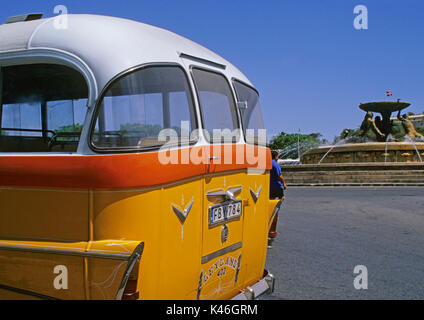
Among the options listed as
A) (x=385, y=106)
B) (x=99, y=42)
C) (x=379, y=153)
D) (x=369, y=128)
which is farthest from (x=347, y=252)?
(x=385, y=106)

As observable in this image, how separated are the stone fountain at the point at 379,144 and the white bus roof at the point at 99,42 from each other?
2570 centimetres

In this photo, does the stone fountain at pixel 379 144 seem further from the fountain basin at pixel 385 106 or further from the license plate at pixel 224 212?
the license plate at pixel 224 212

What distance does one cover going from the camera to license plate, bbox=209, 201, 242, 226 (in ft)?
12.2

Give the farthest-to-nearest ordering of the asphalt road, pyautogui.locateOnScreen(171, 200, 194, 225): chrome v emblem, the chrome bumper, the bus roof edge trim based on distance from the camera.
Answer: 1. the asphalt road
2. the chrome bumper
3. the bus roof edge trim
4. pyautogui.locateOnScreen(171, 200, 194, 225): chrome v emblem

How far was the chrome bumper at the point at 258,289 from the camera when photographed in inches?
164

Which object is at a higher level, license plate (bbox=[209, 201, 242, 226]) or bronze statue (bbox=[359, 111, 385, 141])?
bronze statue (bbox=[359, 111, 385, 141])

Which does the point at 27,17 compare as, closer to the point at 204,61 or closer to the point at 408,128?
the point at 204,61

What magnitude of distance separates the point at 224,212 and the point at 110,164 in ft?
4.27

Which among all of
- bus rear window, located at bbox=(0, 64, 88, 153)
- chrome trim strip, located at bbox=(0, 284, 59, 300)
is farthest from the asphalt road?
bus rear window, located at bbox=(0, 64, 88, 153)

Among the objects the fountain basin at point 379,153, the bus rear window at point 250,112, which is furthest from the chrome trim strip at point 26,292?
Answer: the fountain basin at point 379,153

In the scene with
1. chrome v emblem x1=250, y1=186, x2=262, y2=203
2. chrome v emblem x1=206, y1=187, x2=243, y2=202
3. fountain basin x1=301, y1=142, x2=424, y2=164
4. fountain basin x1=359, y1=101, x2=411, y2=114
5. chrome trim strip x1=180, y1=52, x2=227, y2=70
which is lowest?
fountain basin x1=301, y1=142, x2=424, y2=164

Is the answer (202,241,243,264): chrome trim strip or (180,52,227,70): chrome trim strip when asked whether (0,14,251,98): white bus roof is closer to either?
(180,52,227,70): chrome trim strip

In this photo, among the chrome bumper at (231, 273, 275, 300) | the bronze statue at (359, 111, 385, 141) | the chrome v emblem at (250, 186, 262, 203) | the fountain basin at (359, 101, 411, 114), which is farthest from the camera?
the fountain basin at (359, 101, 411, 114)

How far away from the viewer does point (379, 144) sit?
3048 cm
